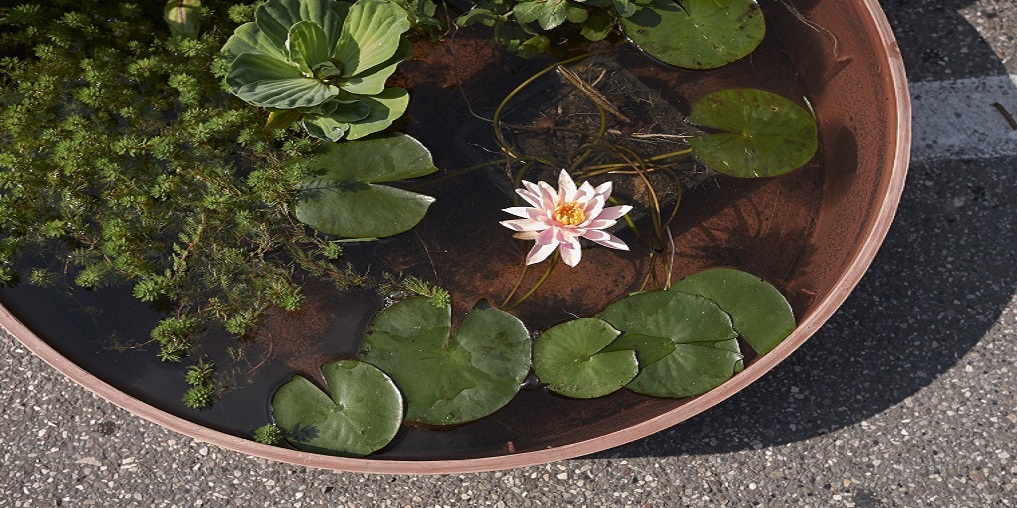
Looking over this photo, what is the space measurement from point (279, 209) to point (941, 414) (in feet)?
6.03

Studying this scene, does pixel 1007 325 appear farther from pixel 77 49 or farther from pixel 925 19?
pixel 77 49

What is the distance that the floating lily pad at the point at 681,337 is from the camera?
1.92m

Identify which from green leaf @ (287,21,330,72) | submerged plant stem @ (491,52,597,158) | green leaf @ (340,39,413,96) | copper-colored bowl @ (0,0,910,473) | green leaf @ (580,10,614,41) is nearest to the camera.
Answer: copper-colored bowl @ (0,0,910,473)

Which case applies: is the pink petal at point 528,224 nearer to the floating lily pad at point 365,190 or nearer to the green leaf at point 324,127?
the floating lily pad at point 365,190

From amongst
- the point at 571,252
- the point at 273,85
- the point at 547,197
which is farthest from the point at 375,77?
the point at 571,252

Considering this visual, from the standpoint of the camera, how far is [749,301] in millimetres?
1982

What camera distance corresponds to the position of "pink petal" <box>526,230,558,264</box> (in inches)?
73.0

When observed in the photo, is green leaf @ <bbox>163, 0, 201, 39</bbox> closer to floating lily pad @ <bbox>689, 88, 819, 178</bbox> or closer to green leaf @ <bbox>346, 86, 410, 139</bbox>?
green leaf @ <bbox>346, 86, 410, 139</bbox>

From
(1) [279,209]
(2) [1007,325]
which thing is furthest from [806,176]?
(1) [279,209]

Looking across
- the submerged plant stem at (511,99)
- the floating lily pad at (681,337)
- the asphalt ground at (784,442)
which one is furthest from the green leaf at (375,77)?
the asphalt ground at (784,442)

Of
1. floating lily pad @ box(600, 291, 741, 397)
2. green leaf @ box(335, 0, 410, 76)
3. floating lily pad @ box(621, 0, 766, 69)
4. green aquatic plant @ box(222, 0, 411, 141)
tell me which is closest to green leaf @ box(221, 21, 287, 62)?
green aquatic plant @ box(222, 0, 411, 141)

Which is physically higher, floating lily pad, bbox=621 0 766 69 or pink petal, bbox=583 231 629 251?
floating lily pad, bbox=621 0 766 69

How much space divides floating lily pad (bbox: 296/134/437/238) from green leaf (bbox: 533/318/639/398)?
476mm

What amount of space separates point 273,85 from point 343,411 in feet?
2.77
